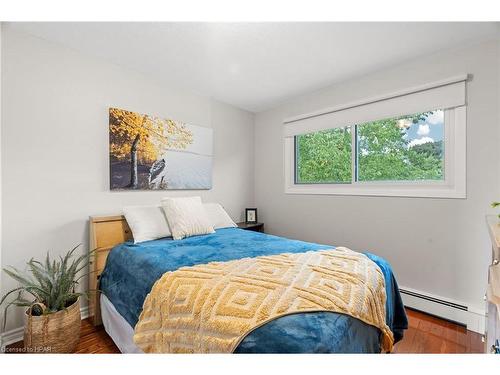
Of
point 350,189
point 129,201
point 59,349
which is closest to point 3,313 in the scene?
point 59,349

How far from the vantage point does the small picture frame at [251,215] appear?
11.3 feet

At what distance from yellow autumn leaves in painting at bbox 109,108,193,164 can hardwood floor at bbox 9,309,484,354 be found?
1.48 metres

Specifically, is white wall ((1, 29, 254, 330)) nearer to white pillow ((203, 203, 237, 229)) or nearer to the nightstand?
white pillow ((203, 203, 237, 229))

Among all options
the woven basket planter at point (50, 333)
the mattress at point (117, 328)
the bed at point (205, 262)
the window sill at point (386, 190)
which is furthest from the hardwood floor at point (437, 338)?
the woven basket planter at point (50, 333)

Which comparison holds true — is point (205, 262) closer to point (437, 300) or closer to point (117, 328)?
point (117, 328)

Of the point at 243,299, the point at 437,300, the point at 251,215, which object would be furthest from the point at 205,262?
the point at 437,300

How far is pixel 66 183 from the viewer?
6.70ft

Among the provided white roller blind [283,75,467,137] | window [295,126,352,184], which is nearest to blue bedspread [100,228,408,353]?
window [295,126,352,184]

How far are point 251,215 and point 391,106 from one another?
2069mm

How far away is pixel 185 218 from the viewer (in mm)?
2301
